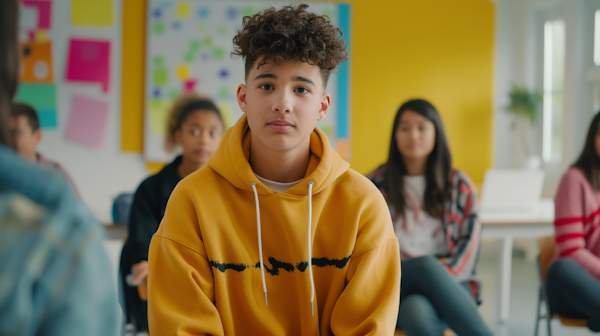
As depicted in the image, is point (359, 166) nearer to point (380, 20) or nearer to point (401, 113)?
point (380, 20)

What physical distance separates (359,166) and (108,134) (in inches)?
97.8

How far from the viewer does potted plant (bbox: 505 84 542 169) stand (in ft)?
15.1

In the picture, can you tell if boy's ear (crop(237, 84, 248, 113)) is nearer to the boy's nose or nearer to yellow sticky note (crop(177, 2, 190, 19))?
the boy's nose

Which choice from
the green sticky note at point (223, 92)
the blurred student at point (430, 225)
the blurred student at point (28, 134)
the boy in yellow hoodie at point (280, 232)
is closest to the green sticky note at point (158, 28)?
the green sticky note at point (223, 92)

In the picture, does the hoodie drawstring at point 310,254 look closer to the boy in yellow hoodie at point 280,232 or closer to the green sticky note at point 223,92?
the boy in yellow hoodie at point 280,232

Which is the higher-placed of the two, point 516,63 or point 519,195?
point 516,63

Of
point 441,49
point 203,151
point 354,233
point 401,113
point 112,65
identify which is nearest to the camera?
point 354,233

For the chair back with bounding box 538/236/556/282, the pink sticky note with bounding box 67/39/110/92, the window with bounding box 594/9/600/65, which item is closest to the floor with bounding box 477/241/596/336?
the chair back with bounding box 538/236/556/282

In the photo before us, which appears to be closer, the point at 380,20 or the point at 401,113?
the point at 401,113

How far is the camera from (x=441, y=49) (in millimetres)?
4809

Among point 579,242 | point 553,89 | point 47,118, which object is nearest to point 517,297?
point 579,242

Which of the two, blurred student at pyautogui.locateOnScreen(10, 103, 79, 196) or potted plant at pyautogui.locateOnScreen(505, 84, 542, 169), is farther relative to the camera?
potted plant at pyautogui.locateOnScreen(505, 84, 542, 169)

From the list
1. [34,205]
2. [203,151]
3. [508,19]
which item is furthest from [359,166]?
[34,205]

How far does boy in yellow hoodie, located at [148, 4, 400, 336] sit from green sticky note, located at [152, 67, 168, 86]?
10.5 ft
